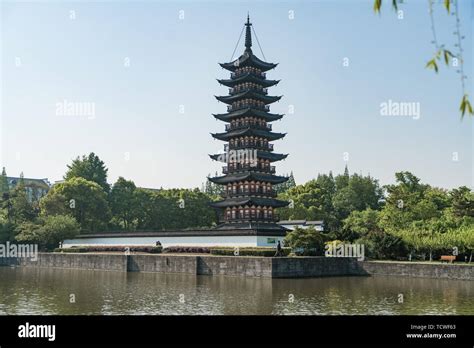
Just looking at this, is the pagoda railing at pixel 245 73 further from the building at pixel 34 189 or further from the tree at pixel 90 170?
the building at pixel 34 189

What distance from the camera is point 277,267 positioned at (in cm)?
4022

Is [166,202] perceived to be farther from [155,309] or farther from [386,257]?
[155,309]

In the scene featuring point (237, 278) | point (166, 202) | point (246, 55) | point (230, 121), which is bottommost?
point (237, 278)

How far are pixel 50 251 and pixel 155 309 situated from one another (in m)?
42.1

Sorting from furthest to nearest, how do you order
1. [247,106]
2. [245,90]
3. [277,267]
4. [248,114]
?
[245,90] → [247,106] → [248,114] → [277,267]

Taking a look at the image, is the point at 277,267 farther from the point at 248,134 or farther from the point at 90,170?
the point at 90,170

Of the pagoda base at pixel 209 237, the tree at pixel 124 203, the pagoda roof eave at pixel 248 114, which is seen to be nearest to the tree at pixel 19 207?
the tree at pixel 124 203

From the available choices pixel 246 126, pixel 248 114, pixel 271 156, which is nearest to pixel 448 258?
pixel 271 156

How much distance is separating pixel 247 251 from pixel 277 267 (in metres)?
5.67

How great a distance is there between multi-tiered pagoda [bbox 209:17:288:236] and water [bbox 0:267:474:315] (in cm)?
1636

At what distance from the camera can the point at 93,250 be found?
193 ft

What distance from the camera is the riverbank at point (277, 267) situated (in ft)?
132

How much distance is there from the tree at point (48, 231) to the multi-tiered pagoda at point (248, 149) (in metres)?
18.5
